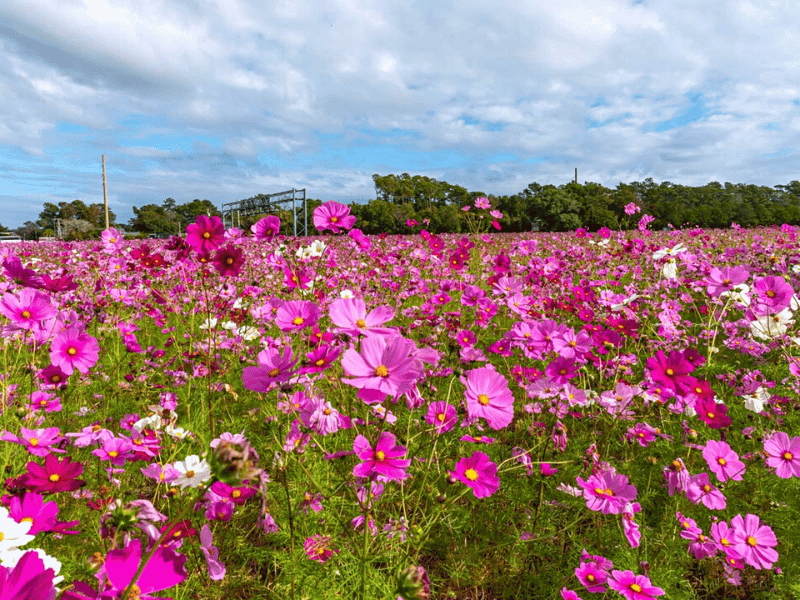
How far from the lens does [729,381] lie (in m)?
2.51

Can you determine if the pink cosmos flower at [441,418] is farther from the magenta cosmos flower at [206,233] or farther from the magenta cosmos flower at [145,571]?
the magenta cosmos flower at [206,233]

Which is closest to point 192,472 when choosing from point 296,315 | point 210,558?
point 210,558

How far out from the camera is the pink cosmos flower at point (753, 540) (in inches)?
51.5

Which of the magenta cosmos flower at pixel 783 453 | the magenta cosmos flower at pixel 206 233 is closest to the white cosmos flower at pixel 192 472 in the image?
the magenta cosmos flower at pixel 206 233

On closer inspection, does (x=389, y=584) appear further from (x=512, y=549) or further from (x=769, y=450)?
(x=769, y=450)

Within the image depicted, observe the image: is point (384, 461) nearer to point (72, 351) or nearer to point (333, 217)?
point (333, 217)

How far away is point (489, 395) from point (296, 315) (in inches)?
18.4

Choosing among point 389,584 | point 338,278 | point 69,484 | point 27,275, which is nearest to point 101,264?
point 338,278

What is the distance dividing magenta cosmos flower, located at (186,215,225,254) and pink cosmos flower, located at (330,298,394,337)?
783 millimetres

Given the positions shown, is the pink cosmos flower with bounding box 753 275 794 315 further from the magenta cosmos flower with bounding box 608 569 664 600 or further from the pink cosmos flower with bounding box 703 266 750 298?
the magenta cosmos flower with bounding box 608 569 664 600

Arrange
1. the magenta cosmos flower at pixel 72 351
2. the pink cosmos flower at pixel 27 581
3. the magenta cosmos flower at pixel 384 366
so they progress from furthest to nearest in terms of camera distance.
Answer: the magenta cosmos flower at pixel 72 351 → the magenta cosmos flower at pixel 384 366 → the pink cosmos flower at pixel 27 581

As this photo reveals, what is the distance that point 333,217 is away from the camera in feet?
4.96

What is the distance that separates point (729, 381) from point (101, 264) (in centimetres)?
480

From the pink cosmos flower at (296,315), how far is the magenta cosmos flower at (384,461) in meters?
0.30
